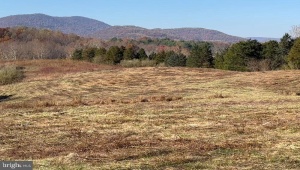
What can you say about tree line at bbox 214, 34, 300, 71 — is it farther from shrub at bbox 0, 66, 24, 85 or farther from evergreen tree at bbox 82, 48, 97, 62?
evergreen tree at bbox 82, 48, 97, 62

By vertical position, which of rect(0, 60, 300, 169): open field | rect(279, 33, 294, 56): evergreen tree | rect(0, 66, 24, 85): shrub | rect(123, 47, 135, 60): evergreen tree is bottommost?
rect(0, 66, 24, 85): shrub

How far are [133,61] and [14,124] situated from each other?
2697 inches

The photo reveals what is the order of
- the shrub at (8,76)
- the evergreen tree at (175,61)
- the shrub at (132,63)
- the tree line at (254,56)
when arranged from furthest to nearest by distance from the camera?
the evergreen tree at (175,61), the shrub at (132,63), the tree line at (254,56), the shrub at (8,76)

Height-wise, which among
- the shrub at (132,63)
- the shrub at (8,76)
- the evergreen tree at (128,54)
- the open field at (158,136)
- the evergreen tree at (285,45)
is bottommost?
the shrub at (8,76)

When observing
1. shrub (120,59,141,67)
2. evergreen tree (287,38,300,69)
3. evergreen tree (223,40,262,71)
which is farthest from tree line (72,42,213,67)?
evergreen tree (287,38,300,69)

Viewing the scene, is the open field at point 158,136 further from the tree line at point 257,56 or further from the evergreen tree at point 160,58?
the evergreen tree at point 160,58

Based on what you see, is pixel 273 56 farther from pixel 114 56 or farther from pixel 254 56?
pixel 114 56

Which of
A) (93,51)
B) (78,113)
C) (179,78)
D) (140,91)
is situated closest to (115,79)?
(179,78)

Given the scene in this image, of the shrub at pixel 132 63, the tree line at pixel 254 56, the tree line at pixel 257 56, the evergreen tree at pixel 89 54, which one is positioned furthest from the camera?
the evergreen tree at pixel 89 54

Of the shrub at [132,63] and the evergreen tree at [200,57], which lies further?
the shrub at [132,63]

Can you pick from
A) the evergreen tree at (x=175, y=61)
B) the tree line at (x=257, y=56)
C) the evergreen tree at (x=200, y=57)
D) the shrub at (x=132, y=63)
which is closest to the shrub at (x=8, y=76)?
the shrub at (x=132, y=63)

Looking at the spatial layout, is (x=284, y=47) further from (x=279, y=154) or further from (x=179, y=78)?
(x=279, y=154)

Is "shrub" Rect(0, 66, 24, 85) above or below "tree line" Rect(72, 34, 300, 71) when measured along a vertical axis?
below

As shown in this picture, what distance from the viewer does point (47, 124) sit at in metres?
19.6
